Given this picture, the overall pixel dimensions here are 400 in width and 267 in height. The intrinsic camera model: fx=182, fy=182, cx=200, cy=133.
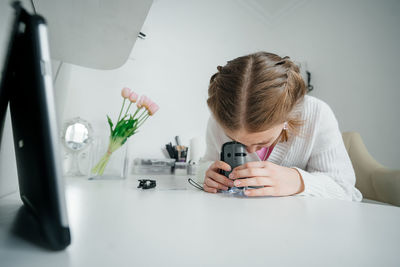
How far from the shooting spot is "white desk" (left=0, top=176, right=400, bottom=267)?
146mm

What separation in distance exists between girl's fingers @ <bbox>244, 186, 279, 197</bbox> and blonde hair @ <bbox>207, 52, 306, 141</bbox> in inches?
6.5

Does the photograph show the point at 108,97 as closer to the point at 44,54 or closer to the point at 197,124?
the point at 197,124

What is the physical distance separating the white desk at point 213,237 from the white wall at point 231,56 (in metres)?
0.83

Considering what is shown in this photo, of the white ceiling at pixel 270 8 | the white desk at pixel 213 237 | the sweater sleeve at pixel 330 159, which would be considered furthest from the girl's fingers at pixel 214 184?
the white ceiling at pixel 270 8

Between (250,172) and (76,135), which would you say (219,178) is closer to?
(250,172)

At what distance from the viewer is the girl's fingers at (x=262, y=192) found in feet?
1.34

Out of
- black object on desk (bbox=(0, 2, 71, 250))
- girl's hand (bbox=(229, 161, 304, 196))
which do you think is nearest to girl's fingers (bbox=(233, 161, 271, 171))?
girl's hand (bbox=(229, 161, 304, 196))

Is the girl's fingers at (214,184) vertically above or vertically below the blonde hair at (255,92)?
below

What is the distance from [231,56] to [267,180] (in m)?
1.18

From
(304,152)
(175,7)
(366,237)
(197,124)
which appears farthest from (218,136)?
(175,7)

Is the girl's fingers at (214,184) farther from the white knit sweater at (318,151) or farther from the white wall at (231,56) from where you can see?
the white wall at (231,56)

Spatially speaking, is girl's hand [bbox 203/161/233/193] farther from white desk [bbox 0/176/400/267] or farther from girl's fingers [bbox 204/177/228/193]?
white desk [bbox 0/176/400/267]

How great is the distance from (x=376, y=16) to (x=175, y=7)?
1325 millimetres

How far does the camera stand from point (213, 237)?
190 mm
